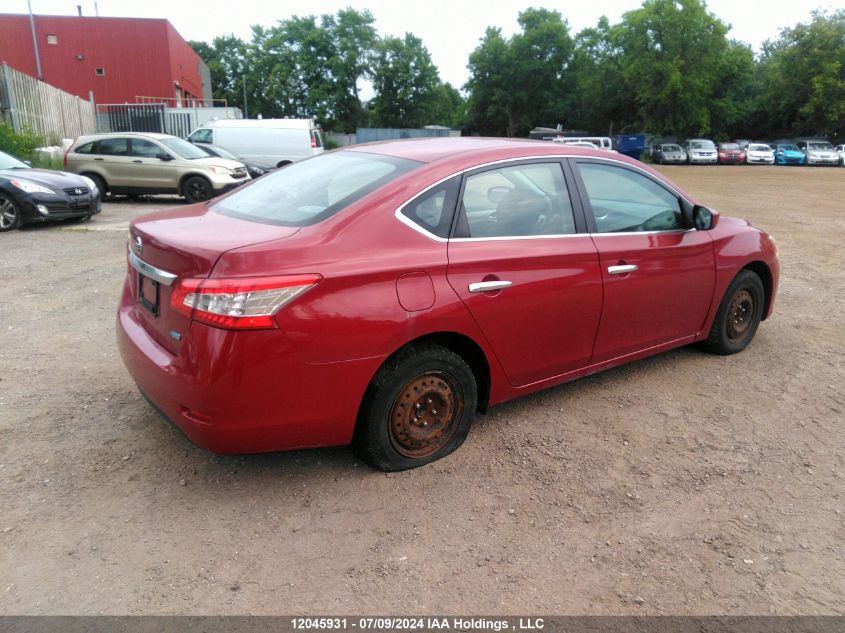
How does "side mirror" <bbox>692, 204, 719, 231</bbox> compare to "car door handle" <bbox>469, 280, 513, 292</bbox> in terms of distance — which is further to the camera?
"side mirror" <bbox>692, 204, 719, 231</bbox>

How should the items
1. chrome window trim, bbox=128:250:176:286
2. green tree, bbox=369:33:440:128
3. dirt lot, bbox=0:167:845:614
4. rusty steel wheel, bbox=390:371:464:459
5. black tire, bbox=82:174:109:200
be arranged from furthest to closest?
green tree, bbox=369:33:440:128
black tire, bbox=82:174:109:200
rusty steel wheel, bbox=390:371:464:459
chrome window trim, bbox=128:250:176:286
dirt lot, bbox=0:167:845:614

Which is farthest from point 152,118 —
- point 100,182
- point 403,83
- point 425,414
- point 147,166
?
point 403,83

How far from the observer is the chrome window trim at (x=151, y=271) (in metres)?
2.99

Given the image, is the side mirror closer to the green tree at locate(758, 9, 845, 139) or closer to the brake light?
the brake light

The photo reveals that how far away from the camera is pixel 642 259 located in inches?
159

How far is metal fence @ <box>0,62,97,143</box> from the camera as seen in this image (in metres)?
17.0

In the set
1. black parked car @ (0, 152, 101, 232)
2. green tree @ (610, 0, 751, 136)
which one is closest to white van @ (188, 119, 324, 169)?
black parked car @ (0, 152, 101, 232)

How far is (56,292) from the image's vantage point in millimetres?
6652

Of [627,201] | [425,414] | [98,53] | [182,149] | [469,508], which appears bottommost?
[469,508]

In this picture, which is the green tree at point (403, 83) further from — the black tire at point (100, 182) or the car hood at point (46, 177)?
the car hood at point (46, 177)

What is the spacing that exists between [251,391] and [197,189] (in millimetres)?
12784

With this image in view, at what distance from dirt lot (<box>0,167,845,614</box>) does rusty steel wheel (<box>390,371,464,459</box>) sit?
0.49 ft

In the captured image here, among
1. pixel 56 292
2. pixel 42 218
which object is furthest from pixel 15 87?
pixel 56 292

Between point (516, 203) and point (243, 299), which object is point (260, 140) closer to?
point (516, 203)
